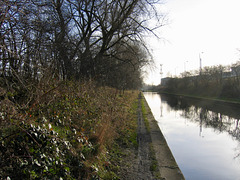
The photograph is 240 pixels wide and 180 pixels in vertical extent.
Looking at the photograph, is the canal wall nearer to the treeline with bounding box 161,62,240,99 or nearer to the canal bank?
the canal bank

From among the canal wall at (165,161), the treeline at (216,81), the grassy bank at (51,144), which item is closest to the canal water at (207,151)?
the canal wall at (165,161)

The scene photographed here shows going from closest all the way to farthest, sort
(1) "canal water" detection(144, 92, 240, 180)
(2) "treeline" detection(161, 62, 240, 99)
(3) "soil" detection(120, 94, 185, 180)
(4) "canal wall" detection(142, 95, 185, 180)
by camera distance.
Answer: (3) "soil" detection(120, 94, 185, 180)
(4) "canal wall" detection(142, 95, 185, 180)
(1) "canal water" detection(144, 92, 240, 180)
(2) "treeline" detection(161, 62, 240, 99)

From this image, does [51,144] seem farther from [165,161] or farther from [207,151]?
[207,151]

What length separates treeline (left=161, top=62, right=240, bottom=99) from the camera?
30.2m

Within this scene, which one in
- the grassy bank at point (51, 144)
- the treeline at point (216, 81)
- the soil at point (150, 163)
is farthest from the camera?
the treeline at point (216, 81)

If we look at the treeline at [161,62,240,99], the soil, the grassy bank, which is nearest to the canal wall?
the soil


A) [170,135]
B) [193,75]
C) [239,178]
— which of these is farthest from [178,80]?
[239,178]

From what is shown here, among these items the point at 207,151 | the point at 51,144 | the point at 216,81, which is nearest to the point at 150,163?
the point at 51,144

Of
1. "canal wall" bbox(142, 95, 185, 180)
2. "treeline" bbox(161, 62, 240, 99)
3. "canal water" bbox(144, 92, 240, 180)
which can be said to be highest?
"treeline" bbox(161, 62, 240, 99)

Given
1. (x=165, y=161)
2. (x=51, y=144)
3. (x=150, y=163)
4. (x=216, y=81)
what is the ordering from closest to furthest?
1. (x=51, y=144)
2. (x=150, y=163)
3. (x=165, y=161)
4. (x=216, y=81)

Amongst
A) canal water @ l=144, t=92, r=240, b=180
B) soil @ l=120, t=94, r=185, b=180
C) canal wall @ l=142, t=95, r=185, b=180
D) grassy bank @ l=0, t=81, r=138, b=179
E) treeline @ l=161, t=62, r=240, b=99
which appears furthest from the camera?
treeline @ l=161, t=62, r=240, b=99

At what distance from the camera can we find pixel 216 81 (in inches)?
1500

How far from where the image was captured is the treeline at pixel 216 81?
30188 millimetres

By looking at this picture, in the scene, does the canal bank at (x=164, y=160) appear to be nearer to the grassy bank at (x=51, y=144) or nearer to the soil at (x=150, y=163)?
the soil at (x=150, y=163)
